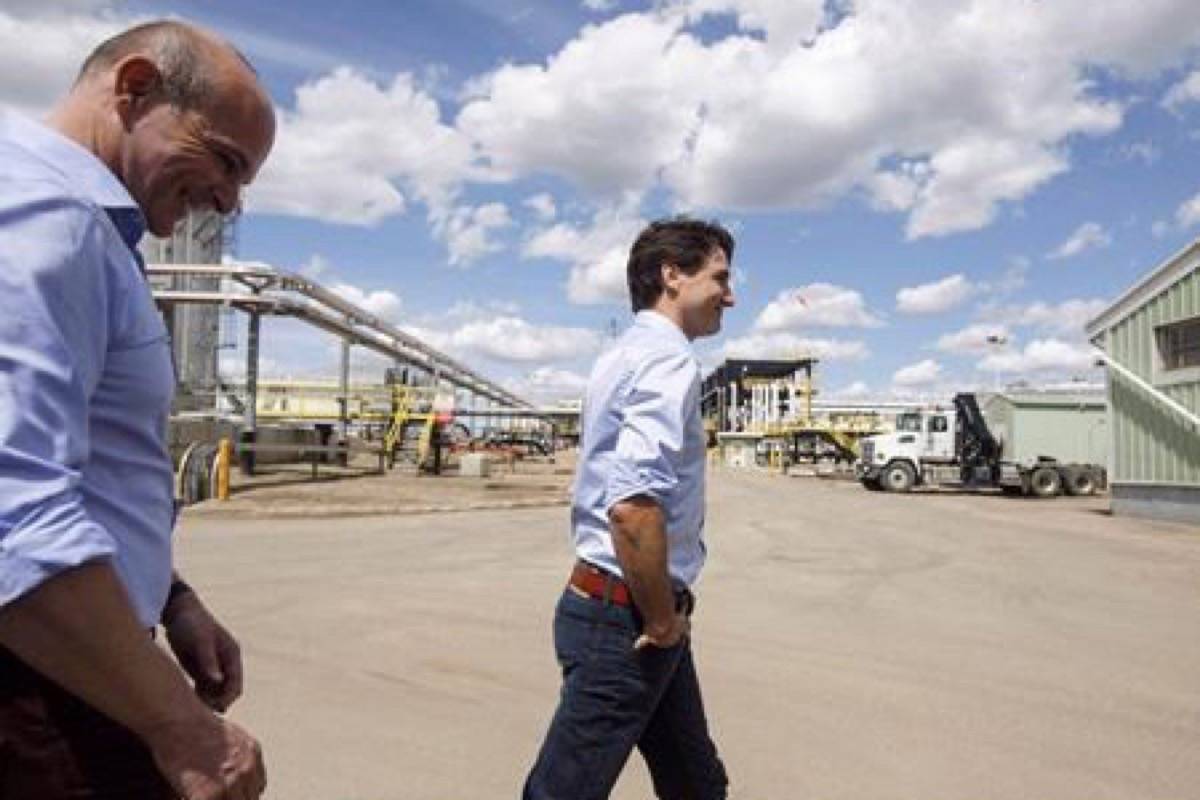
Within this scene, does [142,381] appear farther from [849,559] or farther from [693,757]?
[849,559]

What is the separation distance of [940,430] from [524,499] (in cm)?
1805

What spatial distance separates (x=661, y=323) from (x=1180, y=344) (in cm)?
2130

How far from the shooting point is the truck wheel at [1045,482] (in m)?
34.3

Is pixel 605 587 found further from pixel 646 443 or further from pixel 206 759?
pixel 206 759

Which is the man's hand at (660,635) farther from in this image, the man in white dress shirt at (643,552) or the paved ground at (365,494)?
the paved ground at (365,494)

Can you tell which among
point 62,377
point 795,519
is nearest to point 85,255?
point 62,377

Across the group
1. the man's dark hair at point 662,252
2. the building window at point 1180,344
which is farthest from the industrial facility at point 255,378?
the building window at point 1180,344

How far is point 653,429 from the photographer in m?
2.79

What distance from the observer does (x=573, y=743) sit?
9.07 ft

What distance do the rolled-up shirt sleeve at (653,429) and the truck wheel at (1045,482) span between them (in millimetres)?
34445

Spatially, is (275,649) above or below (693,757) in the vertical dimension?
below

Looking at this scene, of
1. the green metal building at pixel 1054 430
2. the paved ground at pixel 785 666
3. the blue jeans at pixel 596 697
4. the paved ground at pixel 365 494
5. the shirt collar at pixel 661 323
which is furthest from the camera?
the green metal building at pixel 1054 430

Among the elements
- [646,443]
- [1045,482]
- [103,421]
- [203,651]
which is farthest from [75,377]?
[1045,482]

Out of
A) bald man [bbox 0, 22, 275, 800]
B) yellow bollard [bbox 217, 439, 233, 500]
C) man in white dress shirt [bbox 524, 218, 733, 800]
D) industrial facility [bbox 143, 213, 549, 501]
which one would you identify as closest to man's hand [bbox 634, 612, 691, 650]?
man in white dress shirt [bbox 524, 218, 733, 800]
